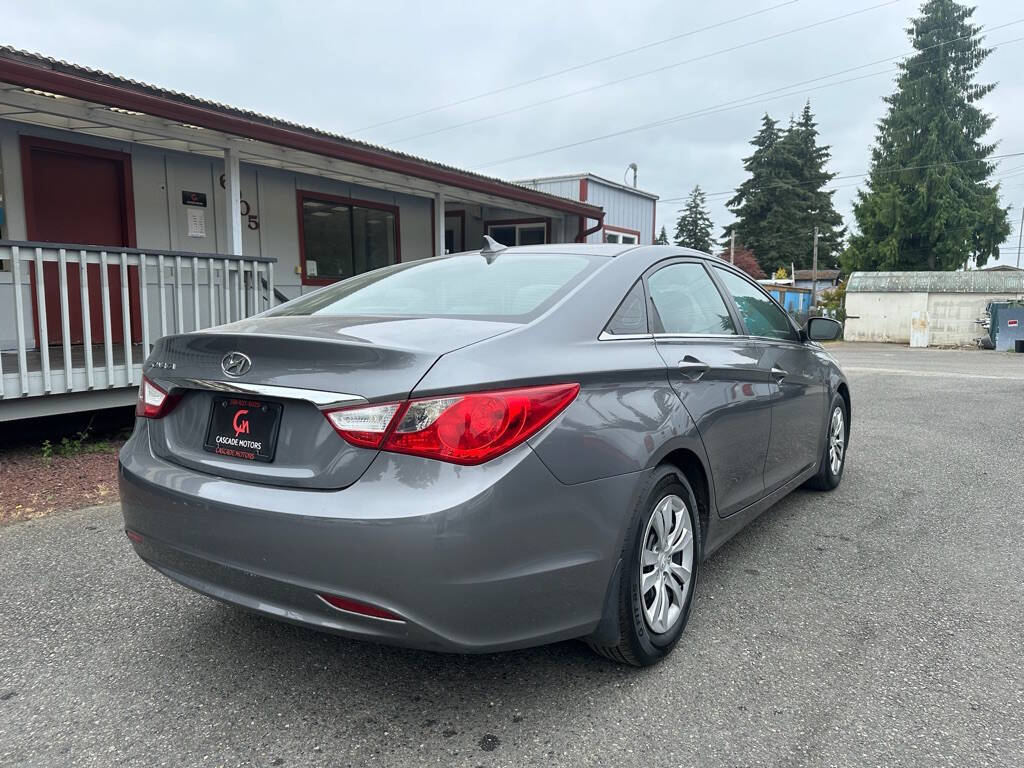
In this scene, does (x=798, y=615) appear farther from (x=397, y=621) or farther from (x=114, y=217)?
(x=114, y=217)

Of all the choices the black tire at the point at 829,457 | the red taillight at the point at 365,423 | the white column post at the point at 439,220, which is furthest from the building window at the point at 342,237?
the red taillight at the point at 365,423

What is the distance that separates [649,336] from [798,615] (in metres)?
1.36

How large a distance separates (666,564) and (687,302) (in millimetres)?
1186

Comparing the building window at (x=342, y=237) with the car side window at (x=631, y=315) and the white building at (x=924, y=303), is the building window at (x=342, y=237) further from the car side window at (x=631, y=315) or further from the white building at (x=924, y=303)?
the white building at (x=924, y=303)

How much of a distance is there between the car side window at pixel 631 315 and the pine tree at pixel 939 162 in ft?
138

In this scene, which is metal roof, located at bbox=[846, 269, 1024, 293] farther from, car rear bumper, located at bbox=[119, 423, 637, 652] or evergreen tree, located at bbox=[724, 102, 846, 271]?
evergreen tree, located at bbox=[724, 102, 846, 271]

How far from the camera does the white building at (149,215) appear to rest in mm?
5672

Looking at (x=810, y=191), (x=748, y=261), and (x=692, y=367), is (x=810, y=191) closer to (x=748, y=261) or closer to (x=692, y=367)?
(x=748, y=261)

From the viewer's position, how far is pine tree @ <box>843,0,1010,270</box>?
38438 millimetres

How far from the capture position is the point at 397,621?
2.02 meters

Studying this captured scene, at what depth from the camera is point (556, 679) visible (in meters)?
2.56

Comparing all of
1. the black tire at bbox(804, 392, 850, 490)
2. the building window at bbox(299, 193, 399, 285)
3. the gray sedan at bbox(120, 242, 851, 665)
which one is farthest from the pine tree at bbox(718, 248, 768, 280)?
the gray sedan at bbox(120, 242, 851, 665)

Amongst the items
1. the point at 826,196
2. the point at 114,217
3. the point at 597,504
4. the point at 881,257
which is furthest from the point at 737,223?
the point at 597,504

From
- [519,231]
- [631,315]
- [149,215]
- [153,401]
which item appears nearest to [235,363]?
[153,401]
